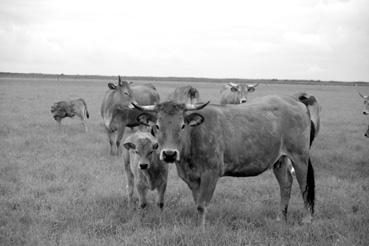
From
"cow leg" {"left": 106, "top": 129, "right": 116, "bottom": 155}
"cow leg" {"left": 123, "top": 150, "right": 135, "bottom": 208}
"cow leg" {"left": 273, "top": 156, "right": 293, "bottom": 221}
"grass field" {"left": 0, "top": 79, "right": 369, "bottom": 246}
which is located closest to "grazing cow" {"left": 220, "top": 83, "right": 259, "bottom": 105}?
"grass field" {"left": 0, "top": 79, "right": 369, "bottom": 246}

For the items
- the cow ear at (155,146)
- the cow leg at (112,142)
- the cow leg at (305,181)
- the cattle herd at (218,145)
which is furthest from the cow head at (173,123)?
the cow leg at (112,142)

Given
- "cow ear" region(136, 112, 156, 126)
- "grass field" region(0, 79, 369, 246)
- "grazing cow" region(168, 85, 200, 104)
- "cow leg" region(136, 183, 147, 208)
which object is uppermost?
"cow ear" region(136, 112, 156, 126)

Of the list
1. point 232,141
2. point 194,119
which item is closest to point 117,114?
point 232,141

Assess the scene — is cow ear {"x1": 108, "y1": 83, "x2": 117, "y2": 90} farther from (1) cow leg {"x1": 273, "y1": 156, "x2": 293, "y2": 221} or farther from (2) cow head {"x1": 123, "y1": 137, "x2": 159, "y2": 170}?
(1) cow leg {"x1": 273, "y1": 156, "x2": 293, "y2": 221}

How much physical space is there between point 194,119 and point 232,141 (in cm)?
80

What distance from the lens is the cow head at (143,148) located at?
22.4ft

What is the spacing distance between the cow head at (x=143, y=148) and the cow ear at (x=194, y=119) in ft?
3.82

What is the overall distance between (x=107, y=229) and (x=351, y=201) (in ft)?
15.0

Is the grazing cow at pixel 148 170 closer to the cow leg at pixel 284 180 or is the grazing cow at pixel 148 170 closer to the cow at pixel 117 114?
the cow leg at pixel 284 180

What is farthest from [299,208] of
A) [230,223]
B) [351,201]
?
[230,223]

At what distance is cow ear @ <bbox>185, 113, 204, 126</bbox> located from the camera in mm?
5707

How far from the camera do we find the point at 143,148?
6.94 meters

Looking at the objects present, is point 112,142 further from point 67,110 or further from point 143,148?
point 67,110

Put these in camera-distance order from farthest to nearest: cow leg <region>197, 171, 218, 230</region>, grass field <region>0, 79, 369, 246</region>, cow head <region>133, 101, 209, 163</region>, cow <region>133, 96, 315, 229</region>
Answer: cow leg <region>197, 171, 218, 230</region>, cow <region>133, 96, 315, 229</region>, grass field <region>0, 79, 369, 246</region>, cow head <region>133, 101, 209, 163</region>
